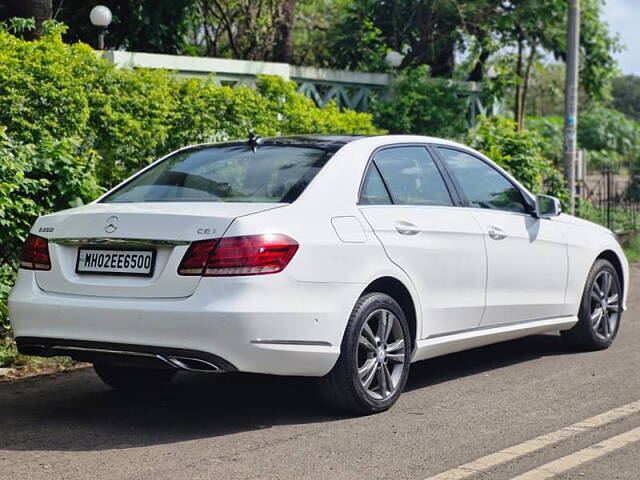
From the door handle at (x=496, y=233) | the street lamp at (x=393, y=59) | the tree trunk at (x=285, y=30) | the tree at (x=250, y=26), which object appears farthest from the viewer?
the street lamp at (x=393, y=59)

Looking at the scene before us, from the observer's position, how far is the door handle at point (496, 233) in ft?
24.5

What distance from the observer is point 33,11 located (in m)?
11.6

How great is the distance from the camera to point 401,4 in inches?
859

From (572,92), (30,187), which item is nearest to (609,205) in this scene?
(572,92)

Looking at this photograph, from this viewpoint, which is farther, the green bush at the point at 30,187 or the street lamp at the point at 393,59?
the street lamp at the point at 393,59

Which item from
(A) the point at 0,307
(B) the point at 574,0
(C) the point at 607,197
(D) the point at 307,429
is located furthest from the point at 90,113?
(C) the point at 607,197

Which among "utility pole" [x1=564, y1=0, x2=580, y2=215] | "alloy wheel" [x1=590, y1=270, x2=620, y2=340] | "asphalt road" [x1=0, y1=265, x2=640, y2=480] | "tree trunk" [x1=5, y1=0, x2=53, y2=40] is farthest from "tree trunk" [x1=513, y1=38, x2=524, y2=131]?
"asphalt road" [x1=0, y1=265, x2=640, y2=480]

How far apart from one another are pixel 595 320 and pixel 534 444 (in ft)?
10.6

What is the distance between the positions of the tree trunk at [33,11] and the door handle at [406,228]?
20.2 ft

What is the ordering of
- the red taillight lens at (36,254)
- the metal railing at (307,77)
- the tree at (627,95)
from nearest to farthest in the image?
the red taillight lens at (36,254) → the metal railing at (307,77) → the tree at (627,95)

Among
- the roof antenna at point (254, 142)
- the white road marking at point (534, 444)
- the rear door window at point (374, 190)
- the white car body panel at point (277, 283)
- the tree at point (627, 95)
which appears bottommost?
the tree at point (627, 95)

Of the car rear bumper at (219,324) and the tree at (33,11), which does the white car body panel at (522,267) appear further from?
the tree at (33,11)

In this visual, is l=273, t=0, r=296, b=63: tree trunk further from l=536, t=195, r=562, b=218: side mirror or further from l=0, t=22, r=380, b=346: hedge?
l=536, t=195, r=562, b=218: side mirror

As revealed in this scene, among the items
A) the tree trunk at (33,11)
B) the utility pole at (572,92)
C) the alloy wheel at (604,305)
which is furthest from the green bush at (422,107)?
the alloy wheel at (604,305)
